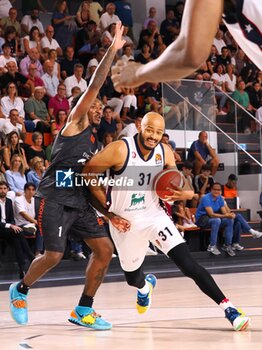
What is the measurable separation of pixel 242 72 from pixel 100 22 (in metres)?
3.54

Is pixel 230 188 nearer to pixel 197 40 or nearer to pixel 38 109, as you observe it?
pixel 38 109

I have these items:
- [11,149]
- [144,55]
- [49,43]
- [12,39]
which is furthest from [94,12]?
[11,149]

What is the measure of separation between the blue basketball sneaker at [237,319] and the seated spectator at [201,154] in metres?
9.48

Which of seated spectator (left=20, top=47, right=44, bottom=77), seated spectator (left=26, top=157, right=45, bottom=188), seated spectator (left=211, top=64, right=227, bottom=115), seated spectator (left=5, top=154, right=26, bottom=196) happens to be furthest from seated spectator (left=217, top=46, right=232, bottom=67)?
seated spectator (left=5, top=154, right=26, bottom=196)

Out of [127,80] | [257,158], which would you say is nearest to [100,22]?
[257,158]

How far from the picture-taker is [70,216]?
6758mm

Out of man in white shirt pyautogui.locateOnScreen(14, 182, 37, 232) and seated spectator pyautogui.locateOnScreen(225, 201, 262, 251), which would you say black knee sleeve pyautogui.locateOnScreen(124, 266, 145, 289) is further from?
seated spectator pyautogui.locateOnScreen(225, 201, 262, 251)

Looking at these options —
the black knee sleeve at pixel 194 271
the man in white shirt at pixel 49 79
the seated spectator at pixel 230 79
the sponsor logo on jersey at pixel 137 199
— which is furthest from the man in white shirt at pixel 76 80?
the black knee sleeve at pixel 194 271

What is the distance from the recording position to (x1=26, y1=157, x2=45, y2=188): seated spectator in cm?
1303

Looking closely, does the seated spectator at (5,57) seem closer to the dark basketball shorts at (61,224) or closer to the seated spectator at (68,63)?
the seated spectator at (68,63)

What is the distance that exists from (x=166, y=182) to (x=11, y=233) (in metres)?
6.19

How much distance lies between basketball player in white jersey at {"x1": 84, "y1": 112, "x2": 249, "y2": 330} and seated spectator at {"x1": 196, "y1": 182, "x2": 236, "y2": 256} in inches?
303

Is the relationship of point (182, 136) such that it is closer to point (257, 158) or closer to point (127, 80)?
point (257, 158)

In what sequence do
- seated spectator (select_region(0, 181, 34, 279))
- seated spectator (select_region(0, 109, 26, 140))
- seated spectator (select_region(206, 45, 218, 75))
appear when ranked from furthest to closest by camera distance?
seated spectator (select_region(206, 45, 218, 75)) → seated spectator (select_region(0, 109, 26, 140)) → seated spectator (select_region(0, 181, 34, 279))
